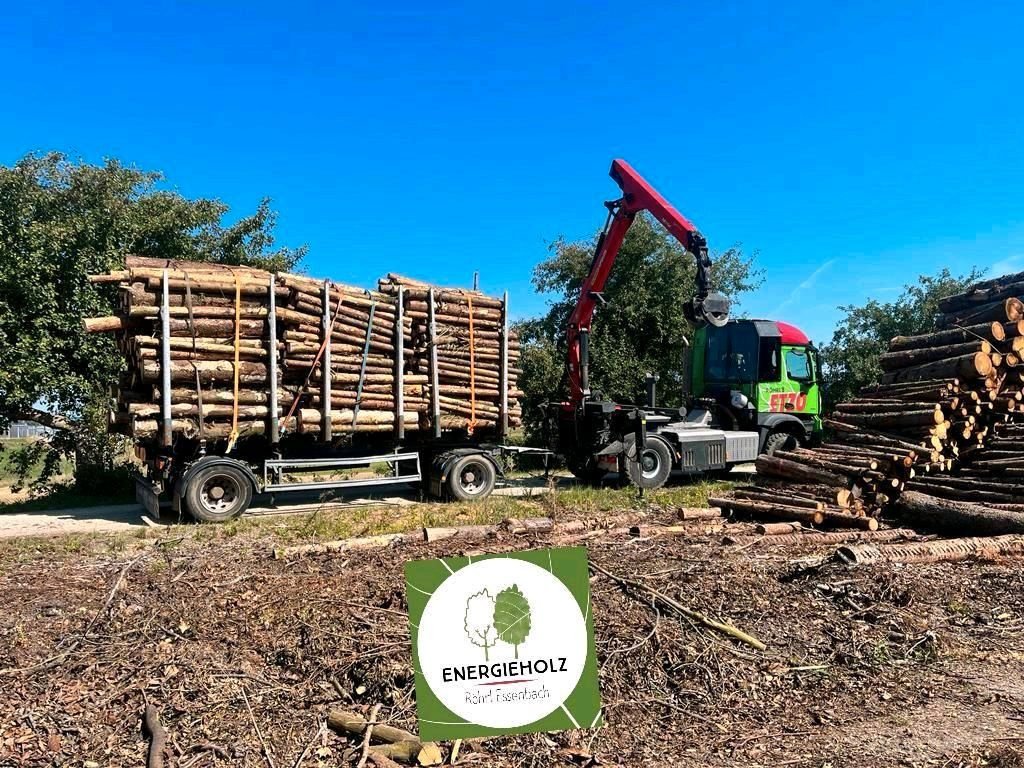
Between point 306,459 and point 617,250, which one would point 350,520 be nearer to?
point 306,459

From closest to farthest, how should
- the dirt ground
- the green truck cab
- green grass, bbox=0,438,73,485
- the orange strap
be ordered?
the dirt ground
the orange strap
the green truck cab
green grass, bbox=0,438,73,485

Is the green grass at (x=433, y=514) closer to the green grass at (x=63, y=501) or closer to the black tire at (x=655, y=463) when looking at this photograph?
the black tire at (x=655, y=463)

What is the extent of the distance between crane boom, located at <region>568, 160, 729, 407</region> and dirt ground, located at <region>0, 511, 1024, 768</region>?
8.04 meters

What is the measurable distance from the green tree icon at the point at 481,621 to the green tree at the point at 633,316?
18.7 metres

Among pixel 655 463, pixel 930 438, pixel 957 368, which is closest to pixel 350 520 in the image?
pixel 655 463

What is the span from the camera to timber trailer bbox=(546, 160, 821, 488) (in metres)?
13.2

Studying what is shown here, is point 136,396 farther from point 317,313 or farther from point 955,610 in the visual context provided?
point 955,610

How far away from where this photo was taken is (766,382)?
14.2m

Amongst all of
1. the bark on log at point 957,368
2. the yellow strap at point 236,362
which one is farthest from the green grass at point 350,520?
the bark on log at point 957,368

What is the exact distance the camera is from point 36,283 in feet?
42.0

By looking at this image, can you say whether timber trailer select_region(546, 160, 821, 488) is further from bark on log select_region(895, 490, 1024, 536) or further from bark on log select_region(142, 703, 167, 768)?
bark on log select_region(142, 703, 167, 768)

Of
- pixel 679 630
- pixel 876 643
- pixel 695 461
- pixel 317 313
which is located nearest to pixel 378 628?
pixel 679 630

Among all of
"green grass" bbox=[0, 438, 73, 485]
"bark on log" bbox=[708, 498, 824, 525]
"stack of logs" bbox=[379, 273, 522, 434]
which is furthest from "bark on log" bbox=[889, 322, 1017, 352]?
"green grass" bbox=[0, 438, 73, 485]

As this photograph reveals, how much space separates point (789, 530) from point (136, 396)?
8.78m
